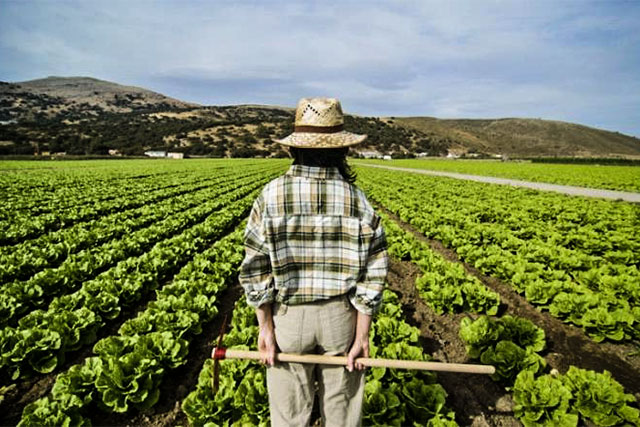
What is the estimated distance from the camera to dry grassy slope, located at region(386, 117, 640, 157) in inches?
5955

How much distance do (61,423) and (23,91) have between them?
26800cm

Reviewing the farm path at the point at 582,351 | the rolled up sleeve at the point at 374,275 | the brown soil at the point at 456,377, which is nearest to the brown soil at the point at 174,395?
the rolled up sleeve at the point at 374,275

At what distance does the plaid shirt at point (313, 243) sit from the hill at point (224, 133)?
9136 centimetres

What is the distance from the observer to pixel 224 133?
4902 inches

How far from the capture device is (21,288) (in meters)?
5.89

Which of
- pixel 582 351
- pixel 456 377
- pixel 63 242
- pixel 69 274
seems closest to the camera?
pixel 456 377

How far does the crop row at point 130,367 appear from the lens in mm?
3322

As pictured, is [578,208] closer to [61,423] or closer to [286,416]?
[286,416]

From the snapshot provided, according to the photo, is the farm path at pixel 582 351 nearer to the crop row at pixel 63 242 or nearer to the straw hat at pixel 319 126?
the straw hat at pixel 319 126

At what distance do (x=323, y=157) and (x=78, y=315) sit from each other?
507 cm

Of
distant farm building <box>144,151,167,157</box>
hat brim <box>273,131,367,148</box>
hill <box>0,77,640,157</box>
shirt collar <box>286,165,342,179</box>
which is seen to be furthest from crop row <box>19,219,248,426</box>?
distant farm building <box>144,151,167,157</box>

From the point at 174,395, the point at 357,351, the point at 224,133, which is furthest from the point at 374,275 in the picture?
the point at 224,133

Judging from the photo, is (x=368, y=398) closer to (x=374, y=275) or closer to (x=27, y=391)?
(x=374, y=275)

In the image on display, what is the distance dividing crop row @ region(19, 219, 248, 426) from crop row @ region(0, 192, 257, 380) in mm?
482
